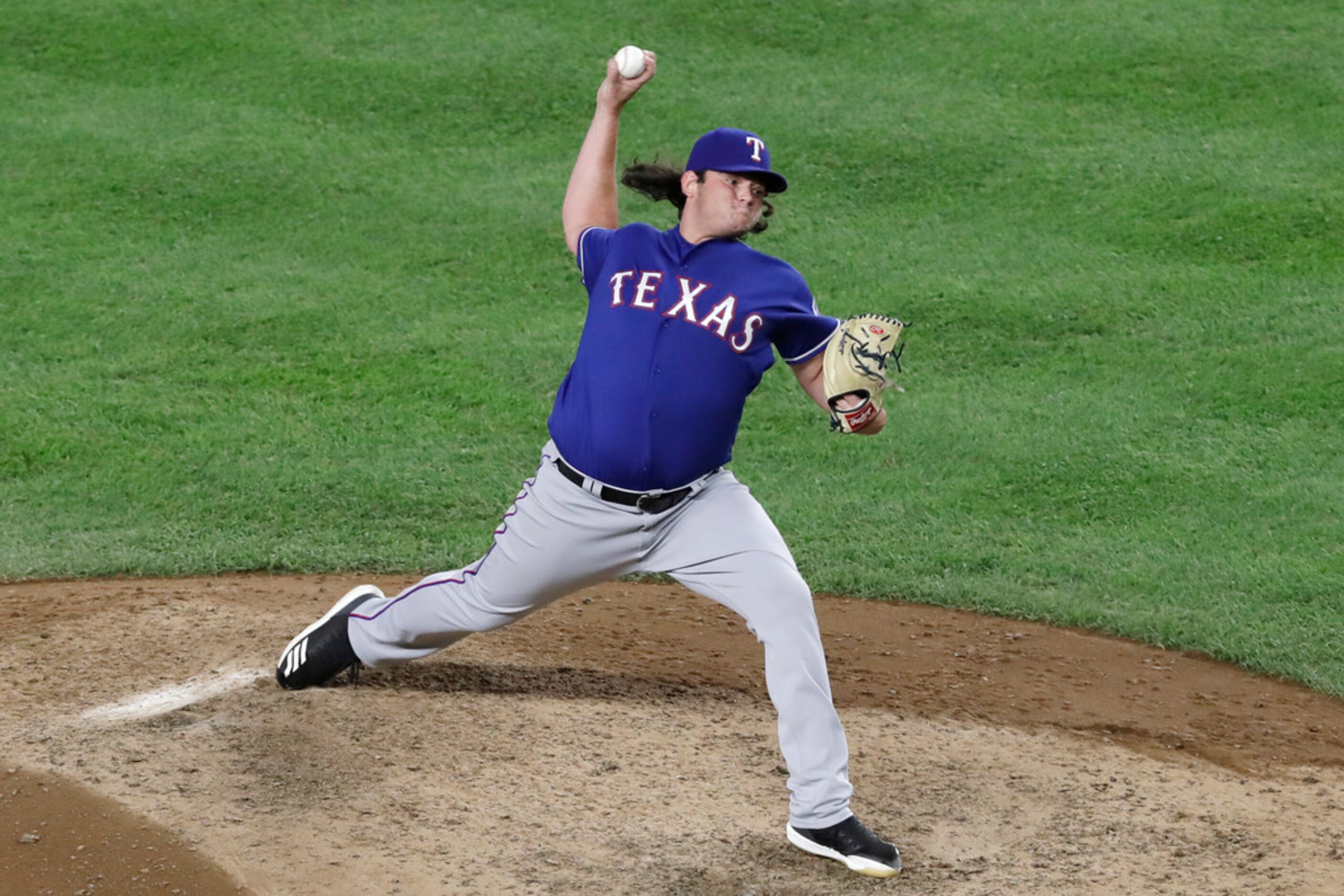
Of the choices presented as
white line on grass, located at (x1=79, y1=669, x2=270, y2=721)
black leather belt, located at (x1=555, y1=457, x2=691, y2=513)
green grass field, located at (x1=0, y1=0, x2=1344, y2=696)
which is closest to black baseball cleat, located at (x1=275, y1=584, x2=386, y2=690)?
white line on grass, located at (x1=79, y1=669, x2=270, y2=721)

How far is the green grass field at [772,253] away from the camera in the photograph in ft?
23.2

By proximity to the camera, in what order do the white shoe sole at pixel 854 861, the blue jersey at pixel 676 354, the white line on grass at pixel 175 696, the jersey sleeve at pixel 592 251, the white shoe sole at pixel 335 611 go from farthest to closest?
the white shoe sole at pixel 335 611 < the white line on grass at pixel 175 696 < the jersey sleeve at pixel 592 251 < the blue jersey at pixel 676 354 < the white shoe sole at pixel 854 861

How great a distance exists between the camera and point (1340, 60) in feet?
42.0

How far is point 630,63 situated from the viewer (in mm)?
4551

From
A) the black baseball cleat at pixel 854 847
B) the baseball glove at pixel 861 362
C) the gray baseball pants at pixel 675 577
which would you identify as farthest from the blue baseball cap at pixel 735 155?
the black baseball cleat at pixel 854 847

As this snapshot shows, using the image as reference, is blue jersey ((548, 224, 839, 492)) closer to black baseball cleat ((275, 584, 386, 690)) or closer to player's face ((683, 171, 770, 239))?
player's face ((683, 171, 770, 239))

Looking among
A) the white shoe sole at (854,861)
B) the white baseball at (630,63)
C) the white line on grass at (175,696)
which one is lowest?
the white line on grass at (175,696)

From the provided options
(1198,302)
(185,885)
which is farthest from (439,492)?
(1198,302)

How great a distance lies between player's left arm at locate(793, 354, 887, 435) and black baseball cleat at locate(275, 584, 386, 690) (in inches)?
62.4

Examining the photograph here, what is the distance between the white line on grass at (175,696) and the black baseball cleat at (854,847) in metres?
1.99

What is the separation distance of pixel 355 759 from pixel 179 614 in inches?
60.1

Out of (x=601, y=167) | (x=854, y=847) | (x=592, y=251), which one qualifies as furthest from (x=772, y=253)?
(x=854, y=847)

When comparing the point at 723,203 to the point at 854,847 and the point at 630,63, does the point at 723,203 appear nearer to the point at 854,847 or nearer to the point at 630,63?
the point at 630,63

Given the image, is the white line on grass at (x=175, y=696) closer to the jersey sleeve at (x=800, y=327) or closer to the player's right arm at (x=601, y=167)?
the player's right arm at (x=601, y=167)
